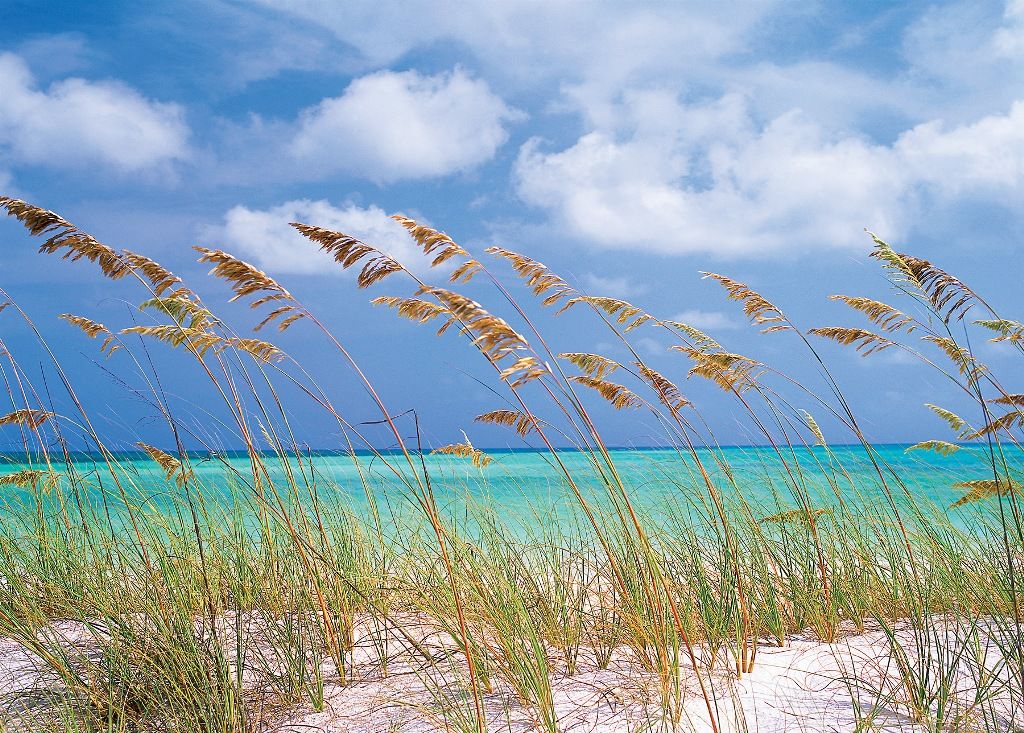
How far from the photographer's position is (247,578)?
4.38m

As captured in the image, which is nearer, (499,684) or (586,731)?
(586,731)

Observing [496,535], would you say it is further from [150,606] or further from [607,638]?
[150,606]

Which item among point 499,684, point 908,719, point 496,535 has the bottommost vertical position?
point 908,719

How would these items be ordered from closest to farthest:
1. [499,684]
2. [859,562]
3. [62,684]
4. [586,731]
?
[586,731] < [499,684] < [62,684] < [859,562]

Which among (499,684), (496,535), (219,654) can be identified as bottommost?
(499,684)

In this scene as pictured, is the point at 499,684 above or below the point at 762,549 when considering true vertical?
below

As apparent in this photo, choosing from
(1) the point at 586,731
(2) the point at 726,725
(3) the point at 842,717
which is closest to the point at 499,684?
(1) the point at 586,731

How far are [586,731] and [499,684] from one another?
0.48 metres

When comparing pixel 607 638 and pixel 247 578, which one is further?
pixel 247 578

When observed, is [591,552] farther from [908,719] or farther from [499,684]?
[908,719]

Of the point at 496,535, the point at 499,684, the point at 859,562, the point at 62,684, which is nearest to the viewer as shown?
the point at 499,684

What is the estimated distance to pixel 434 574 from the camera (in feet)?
12.3

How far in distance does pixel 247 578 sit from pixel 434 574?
4.27 ft

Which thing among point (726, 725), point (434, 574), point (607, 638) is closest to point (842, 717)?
point (726, 725)
